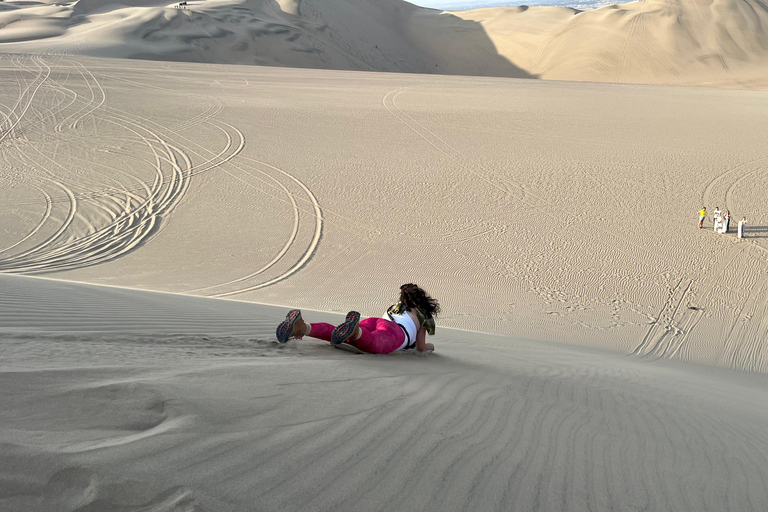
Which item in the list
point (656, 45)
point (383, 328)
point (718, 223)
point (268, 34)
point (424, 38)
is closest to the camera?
point (383, 328)

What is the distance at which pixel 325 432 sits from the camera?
105 inches

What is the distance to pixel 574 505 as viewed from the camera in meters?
2.48

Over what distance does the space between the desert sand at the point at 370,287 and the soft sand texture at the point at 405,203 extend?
0.30 feet

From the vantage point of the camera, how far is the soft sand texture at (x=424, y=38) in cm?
4059

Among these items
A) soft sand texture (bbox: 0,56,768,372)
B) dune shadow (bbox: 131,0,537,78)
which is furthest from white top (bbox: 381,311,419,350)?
dune shadow (bbox: 131,0,537,78)

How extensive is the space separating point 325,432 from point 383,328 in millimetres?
2184

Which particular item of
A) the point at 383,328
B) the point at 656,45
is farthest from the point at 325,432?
the point at 656,45

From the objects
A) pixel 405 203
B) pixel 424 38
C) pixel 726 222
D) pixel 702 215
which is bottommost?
pixel 405 203

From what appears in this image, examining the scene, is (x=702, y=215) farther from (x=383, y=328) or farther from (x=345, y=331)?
(x=345, y=331)

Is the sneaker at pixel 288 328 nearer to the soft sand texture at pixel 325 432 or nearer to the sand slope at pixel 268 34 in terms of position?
the soft sand texture at pixel 325 432

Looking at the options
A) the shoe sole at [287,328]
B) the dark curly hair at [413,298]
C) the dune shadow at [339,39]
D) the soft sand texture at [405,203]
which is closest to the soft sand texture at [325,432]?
the shoe sole at [287,328]

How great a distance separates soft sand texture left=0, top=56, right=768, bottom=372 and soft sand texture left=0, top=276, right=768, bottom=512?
4850 millimetres

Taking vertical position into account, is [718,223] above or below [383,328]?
above

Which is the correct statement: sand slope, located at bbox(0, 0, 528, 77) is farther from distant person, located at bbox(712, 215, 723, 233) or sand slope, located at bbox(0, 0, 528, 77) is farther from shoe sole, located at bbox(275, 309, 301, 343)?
shoe sole, located at bbox(275, 309, 301, 343)
